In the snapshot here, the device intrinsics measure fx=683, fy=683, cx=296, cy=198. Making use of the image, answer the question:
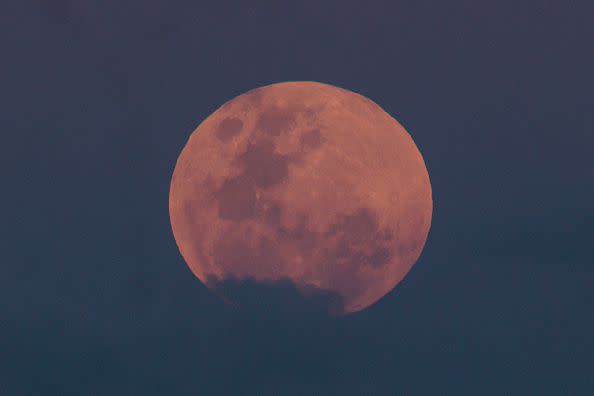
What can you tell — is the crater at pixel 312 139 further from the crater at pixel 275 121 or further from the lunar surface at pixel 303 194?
the crater at pixel 275 121

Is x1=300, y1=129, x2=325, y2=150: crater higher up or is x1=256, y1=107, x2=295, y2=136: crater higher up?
x1=256, y1=107, x2=295, y2=136: crater

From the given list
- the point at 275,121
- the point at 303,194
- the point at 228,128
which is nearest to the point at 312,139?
the point at 275,121

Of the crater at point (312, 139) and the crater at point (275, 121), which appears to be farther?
the crater at point (275, 121)

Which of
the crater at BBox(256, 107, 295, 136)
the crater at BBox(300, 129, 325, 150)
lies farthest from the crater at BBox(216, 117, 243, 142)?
the crater at BBox(300, 129, 325, 150)

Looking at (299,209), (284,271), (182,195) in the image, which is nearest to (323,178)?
(299,209)

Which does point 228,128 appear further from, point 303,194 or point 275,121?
point 303,194

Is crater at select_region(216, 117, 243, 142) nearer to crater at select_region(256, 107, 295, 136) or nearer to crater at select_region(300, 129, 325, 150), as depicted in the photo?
crater at select_region(256, 107, 295, 136)

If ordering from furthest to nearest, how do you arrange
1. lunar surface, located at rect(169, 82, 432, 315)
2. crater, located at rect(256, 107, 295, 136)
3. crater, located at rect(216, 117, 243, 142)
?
crater, located at rect(216, 117, 243, 142), crater, located at rect(256, 107, 295, 136), lunar surface, located at rect(169, 82, 432, 315)

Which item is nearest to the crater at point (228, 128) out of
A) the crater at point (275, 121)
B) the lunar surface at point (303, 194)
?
the lunar surface at point (303, 194)

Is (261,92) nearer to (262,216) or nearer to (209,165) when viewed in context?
(209,165)
